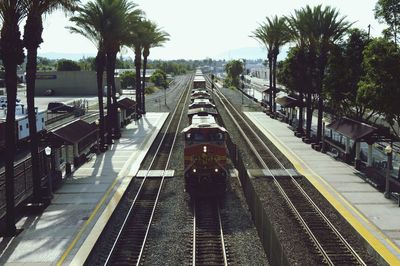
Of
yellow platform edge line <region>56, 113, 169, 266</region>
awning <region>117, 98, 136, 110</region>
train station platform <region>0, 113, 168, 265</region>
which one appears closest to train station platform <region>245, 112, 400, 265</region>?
train station platform <region>0, 113, 168, 265</region>

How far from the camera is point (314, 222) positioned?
68.6ft

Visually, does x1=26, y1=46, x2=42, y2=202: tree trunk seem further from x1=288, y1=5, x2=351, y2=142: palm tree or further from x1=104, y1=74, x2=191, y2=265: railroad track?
x1=288, y1=5, x2=351, y2=142: palm tree

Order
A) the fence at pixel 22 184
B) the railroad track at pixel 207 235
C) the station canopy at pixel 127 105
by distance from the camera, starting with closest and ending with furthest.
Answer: the railroad track at pixel 207 235, the fence at pixel 22 184, the station canopy at pixel 127 105

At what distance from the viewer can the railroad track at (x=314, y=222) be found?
17.0 meters

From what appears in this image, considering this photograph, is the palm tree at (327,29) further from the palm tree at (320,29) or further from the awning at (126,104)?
the awning at (126,104)

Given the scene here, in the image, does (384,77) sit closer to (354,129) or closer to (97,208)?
(354,129)

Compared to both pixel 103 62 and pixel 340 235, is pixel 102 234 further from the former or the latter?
pixel 103 62

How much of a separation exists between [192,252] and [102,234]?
4.34 meters

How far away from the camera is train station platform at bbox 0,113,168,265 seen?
56.6 ft

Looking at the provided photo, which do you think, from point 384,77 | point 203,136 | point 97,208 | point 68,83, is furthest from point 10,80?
point 68,83

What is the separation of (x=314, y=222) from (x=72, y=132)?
1769cm

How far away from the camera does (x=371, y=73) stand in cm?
2609

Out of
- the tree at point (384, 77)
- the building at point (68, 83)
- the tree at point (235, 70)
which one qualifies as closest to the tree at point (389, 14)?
the tree at point (384, 77)

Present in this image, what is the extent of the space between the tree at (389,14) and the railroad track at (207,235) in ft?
46.5
